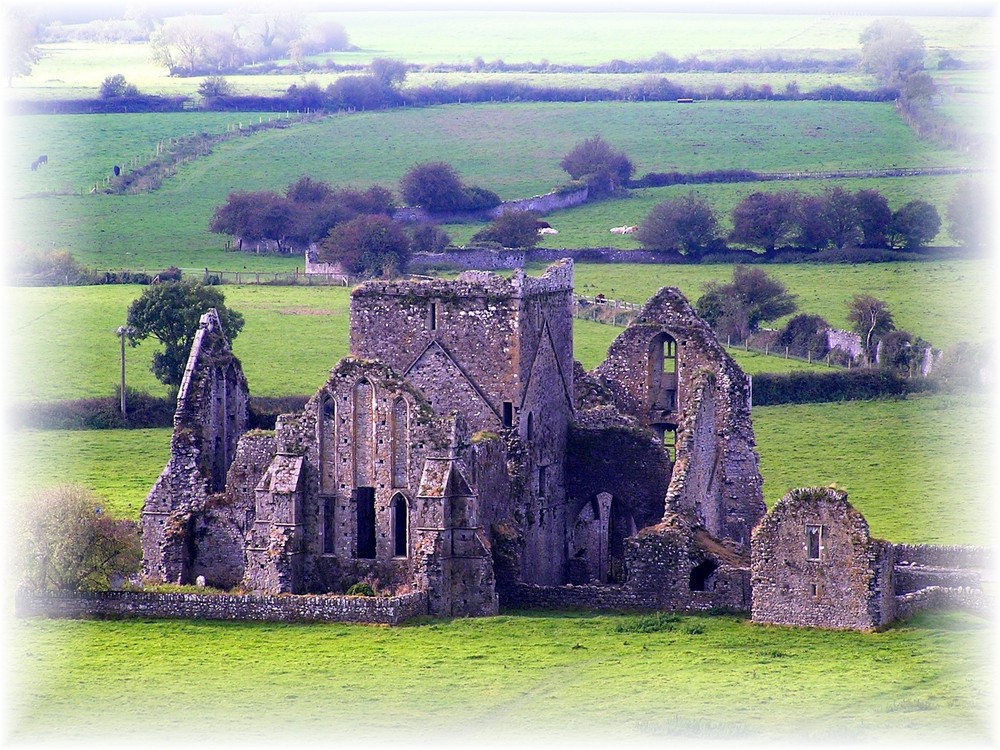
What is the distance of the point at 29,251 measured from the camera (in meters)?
106

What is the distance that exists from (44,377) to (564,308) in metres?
28.0

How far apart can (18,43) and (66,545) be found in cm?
2924

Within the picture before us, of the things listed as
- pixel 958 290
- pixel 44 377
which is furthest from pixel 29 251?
pixel 958 290

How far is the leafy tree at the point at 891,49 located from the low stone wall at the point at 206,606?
78919mm

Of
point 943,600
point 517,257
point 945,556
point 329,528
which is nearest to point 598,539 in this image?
point 329,528

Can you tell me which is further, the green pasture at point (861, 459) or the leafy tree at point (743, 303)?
the leafy tree at point (743, 303)

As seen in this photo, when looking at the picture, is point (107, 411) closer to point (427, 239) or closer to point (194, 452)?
point (194, 452)

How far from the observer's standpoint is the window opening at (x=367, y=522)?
57.7 meters

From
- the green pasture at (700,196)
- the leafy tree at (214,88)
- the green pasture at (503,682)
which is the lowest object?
the green pasture at (503,682)

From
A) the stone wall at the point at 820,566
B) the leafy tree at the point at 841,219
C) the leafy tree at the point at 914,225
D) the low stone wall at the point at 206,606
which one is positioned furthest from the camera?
the leafy tree at the point at 841,219

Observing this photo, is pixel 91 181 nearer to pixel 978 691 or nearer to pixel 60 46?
pixel 60 46

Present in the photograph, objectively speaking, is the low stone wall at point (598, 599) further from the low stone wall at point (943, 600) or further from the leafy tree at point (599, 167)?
the leafy tree at point (599, 167)

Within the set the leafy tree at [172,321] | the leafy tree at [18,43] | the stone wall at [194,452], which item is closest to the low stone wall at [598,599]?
the stone wall at [194,452]

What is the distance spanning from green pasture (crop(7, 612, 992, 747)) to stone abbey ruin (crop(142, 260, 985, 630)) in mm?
1561
